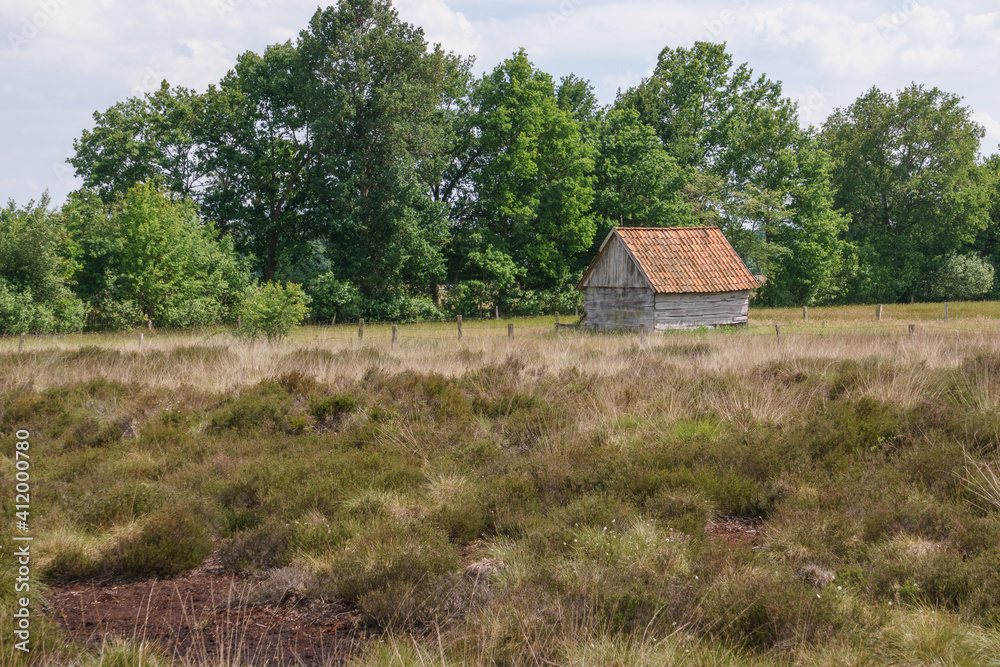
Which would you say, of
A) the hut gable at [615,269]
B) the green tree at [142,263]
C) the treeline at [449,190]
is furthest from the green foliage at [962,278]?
the green tree at [142,263]

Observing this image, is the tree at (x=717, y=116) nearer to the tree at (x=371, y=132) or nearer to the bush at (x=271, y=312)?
the tree at (x=371, y=132)

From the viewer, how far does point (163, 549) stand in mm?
6129

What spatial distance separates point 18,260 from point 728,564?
107 feet

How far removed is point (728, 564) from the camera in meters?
5.45

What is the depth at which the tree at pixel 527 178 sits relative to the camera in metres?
42.0

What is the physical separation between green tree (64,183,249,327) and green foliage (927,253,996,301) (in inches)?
1973

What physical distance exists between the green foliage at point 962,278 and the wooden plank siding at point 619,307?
3610 centimetres

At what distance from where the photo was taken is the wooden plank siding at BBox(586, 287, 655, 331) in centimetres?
2839

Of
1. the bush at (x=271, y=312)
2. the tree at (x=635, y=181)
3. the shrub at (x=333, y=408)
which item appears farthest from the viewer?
the tree at (x=635, y=181)

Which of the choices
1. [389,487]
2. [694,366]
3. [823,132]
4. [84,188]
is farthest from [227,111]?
[823,132]

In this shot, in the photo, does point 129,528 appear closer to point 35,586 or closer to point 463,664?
point 35,586

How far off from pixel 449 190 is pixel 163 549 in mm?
41977

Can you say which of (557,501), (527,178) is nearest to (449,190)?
(527,178)

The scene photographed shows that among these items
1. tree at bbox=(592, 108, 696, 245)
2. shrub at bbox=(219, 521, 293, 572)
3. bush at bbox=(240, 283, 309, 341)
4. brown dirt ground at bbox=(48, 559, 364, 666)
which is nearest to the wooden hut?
tree at bbox=(592, 108, 696, 245)
